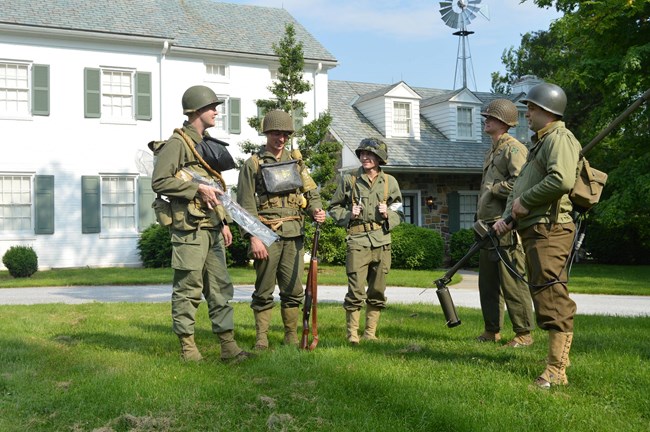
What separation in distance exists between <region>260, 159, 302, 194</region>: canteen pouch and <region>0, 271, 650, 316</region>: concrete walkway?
4.98 metres

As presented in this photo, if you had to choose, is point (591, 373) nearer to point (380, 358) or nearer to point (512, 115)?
point (380, 358)

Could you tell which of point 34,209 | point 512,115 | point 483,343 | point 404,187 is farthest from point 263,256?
point 404,187

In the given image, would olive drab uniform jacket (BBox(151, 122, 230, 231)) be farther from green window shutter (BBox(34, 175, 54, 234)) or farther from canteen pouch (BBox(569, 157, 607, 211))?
green window shutter (BBox(34, 175, 54, 234))

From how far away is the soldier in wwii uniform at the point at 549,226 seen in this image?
5.23 m

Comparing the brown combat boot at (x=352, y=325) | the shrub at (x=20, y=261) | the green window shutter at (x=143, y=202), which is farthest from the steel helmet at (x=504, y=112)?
the green window shutter at (x=143, y=202)

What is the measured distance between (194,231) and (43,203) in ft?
55.3

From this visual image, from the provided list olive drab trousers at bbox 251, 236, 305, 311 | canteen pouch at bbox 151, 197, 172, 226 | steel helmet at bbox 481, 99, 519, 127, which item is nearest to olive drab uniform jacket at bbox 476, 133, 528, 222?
steel helmet at bbox 481, 99, 519, 127

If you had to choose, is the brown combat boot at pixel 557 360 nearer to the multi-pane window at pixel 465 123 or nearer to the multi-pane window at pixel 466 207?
the multi-pane window at pixel 466 207

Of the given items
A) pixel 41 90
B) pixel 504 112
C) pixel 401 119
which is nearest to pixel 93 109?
pixel 41 90

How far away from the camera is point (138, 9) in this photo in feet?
79.5

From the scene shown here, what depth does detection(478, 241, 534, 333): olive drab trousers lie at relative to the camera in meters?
7.07

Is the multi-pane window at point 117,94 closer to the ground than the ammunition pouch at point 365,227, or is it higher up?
higher up

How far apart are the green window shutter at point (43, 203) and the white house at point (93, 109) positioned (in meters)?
0.03

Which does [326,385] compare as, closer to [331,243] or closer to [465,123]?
[331,243]
